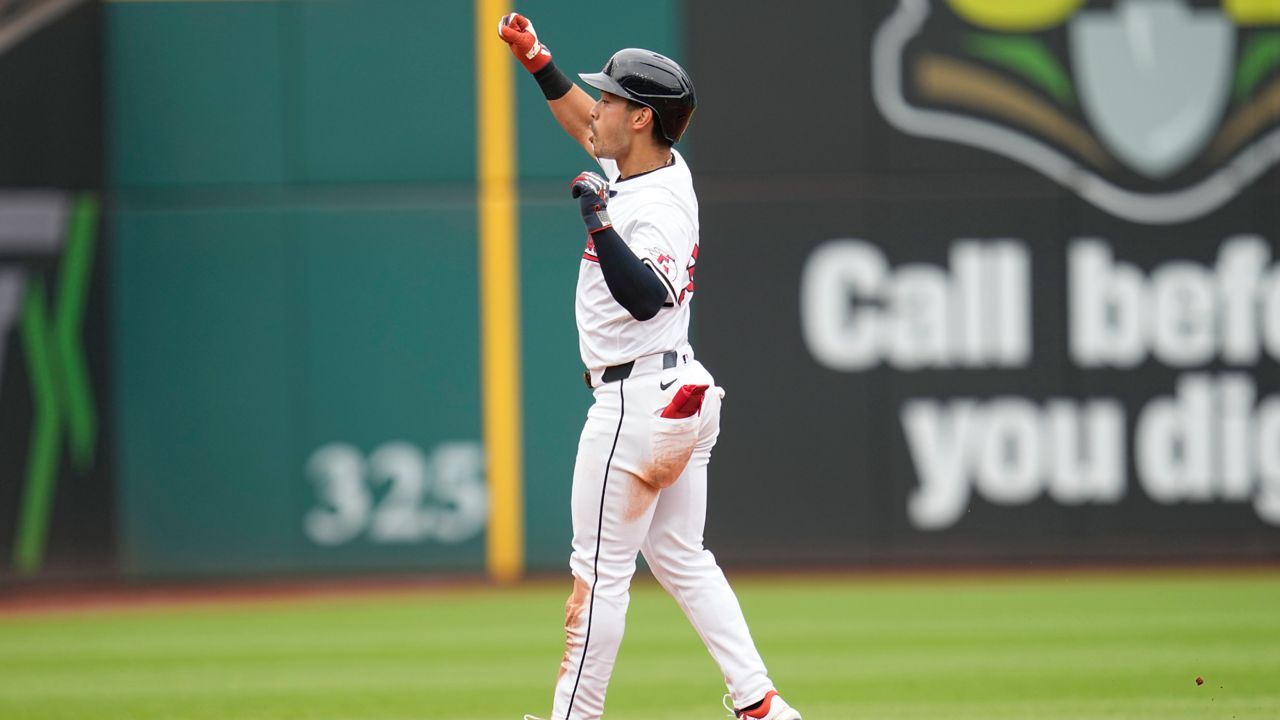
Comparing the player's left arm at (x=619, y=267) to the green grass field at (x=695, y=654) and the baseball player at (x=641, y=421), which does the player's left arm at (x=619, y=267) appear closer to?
the baseball player at (x=641, y=421)

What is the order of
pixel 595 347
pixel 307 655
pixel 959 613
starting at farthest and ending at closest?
pixel 959 613, pixel 307 655, pixel 595 347

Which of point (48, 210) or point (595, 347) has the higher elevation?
point (48, 210)

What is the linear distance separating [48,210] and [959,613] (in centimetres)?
603

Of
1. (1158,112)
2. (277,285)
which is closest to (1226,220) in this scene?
(1158,112)

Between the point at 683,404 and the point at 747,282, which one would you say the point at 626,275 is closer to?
the point at 683,404

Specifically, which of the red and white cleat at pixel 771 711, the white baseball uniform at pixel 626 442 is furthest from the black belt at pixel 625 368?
the red and white cleat at pixel 771 711

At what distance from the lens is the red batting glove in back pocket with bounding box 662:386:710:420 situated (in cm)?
439

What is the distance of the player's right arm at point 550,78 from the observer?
491 cm

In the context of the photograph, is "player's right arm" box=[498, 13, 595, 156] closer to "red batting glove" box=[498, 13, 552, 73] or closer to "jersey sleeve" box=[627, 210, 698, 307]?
"red batting glove" box=[498, 13, 552, 73]

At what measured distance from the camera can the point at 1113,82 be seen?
9.85 m

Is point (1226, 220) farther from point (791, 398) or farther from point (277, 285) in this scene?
point (277, 285)

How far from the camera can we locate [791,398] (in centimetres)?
988

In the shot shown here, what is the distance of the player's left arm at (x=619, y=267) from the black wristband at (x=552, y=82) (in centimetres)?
89

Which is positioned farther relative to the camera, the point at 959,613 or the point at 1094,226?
the point at 1094,226
